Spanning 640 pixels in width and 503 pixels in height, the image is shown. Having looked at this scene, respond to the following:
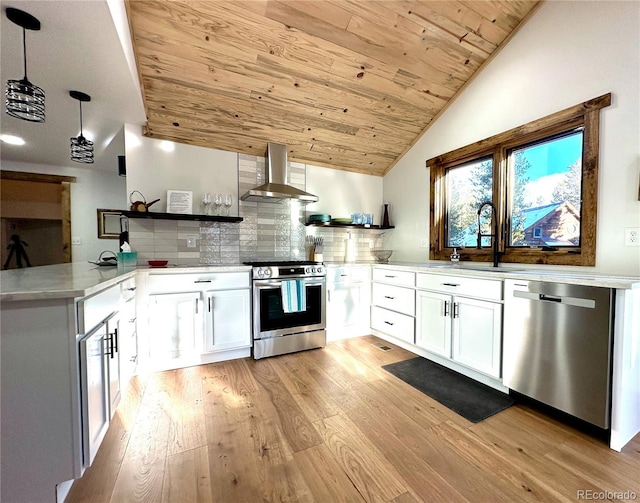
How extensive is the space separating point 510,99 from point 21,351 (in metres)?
3.71

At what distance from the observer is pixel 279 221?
335cm

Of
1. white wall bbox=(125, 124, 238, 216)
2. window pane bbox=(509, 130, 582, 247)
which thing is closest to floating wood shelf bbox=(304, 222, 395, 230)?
white wall bbox=(125, 124, 238, 216)

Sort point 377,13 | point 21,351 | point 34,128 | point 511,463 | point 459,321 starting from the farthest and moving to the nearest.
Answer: point 34,128 < point 459,321 < point 377,13 < point 511,463 < point 21,351

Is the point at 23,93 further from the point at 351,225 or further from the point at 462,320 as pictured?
the point at 462,320

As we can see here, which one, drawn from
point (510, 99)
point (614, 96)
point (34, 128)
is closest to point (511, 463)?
point (614, 96)

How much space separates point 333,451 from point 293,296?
1.48 m

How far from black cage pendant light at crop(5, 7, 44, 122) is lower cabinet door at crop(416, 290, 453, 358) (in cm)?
306

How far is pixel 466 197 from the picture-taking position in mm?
2961

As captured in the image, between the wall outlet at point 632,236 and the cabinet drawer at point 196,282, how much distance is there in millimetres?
2920

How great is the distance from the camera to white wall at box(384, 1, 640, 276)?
69.5 inches

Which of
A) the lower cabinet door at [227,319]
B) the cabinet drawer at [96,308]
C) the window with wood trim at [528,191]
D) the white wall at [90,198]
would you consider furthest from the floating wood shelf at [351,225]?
the white wall at [90,198]

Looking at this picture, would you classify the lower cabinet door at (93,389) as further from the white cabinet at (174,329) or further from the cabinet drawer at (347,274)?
the cabinet drawer at (347,274)

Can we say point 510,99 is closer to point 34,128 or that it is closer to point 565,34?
point 565,34

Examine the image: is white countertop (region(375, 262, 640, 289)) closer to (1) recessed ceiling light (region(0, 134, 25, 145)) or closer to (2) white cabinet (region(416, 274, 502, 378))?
(2) white cabinet (region(416, 274, 502, 378))
